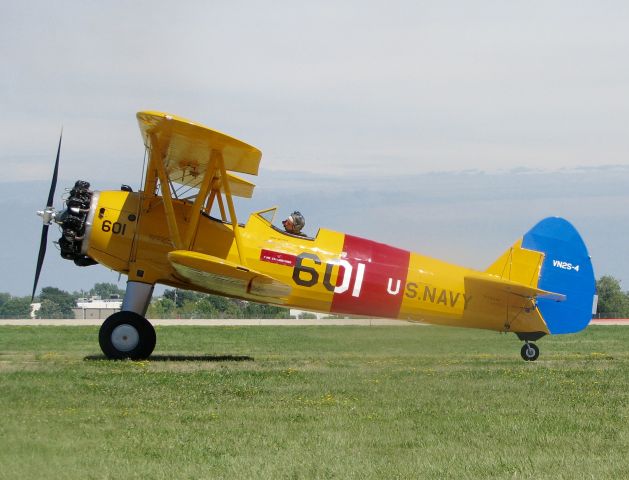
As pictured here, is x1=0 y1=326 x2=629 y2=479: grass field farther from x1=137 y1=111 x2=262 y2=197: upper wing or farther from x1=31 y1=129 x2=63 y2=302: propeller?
x1=137 y1=111 x2=262 y2=197: upper wing

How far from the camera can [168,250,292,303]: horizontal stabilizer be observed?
12984 mm

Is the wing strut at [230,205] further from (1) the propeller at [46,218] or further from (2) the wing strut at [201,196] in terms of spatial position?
(1) the propeller at [46,218]

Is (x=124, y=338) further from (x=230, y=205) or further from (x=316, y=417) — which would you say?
(x=316, y=417)

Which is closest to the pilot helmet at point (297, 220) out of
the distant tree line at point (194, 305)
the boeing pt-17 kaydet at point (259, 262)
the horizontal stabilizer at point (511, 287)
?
the boeing pt-17 kaydet at point (259, 262)

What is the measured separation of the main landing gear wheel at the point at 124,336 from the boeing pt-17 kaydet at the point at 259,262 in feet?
0.05

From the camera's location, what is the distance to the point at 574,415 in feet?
29.9

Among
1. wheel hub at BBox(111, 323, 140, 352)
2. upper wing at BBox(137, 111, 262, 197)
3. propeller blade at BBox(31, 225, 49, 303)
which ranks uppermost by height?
upper wing at BBox(137, 111, 262, 197)

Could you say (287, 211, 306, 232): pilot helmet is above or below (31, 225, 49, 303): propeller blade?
above

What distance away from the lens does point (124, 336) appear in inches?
540

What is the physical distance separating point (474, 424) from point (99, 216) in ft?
25.9

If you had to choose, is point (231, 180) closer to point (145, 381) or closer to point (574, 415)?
point (145, 381)

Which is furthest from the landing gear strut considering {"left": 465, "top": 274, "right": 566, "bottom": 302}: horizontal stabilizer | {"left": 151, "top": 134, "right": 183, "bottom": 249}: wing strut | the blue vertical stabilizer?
the blue vertical stabilizer

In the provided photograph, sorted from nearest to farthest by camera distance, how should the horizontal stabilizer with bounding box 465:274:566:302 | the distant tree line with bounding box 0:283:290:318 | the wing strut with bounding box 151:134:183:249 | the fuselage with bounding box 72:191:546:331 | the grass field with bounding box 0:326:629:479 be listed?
the grass field with bounding box 0:326:629:479
the wing strut with bounding box 151:134:183:249
the fuselage with bounding box 72:191:546:331
the horizontal stabilizer with bounding box 465:274:566:302
the distant tree line with bounding box 0:283:290:318

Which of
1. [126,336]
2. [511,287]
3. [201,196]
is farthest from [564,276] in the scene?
[126,336]
